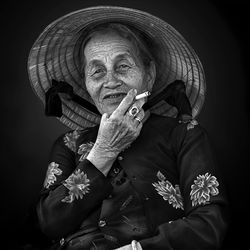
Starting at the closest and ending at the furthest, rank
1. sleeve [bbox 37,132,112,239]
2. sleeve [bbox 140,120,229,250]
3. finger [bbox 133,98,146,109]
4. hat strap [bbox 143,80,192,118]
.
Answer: sleeve [bbox 140,120,229,250] < sleeve [bbox 37,132,112,239] < finger [bbox 133,98,146,109] < hat strap [bbox 143,80,192,118]

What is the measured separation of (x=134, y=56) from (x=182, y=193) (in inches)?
24.4

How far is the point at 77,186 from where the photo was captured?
6.70 feet

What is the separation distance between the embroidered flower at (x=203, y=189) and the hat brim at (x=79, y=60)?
53 cm

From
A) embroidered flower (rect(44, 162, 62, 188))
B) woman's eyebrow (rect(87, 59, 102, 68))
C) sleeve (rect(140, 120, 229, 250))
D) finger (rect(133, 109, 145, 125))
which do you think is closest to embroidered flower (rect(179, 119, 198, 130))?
sleeve (rect(140, 120, 229, 250))

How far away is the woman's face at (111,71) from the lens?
7.39ft

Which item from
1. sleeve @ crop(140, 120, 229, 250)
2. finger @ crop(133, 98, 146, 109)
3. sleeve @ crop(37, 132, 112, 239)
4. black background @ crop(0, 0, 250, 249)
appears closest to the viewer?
sleeve @ crop(140, 120, 229, 250)

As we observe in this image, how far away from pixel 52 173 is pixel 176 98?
2.02 feet

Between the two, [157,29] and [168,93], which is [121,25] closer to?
[157,29]

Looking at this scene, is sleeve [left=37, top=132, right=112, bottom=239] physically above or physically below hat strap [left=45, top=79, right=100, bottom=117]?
below

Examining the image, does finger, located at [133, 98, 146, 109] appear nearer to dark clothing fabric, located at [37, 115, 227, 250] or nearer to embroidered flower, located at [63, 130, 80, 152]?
dark clothing fabric, located at [37, 115, 227, 250]

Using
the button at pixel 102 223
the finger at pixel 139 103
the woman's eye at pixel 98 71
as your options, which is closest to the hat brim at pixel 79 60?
the woman's eye at pixel 98 71

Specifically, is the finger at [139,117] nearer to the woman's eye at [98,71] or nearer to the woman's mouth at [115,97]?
the woman's mouth at [115,97]

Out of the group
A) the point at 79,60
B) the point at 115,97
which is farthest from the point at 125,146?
the point at 79,60

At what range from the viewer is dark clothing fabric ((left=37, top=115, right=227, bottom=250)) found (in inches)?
75.9
